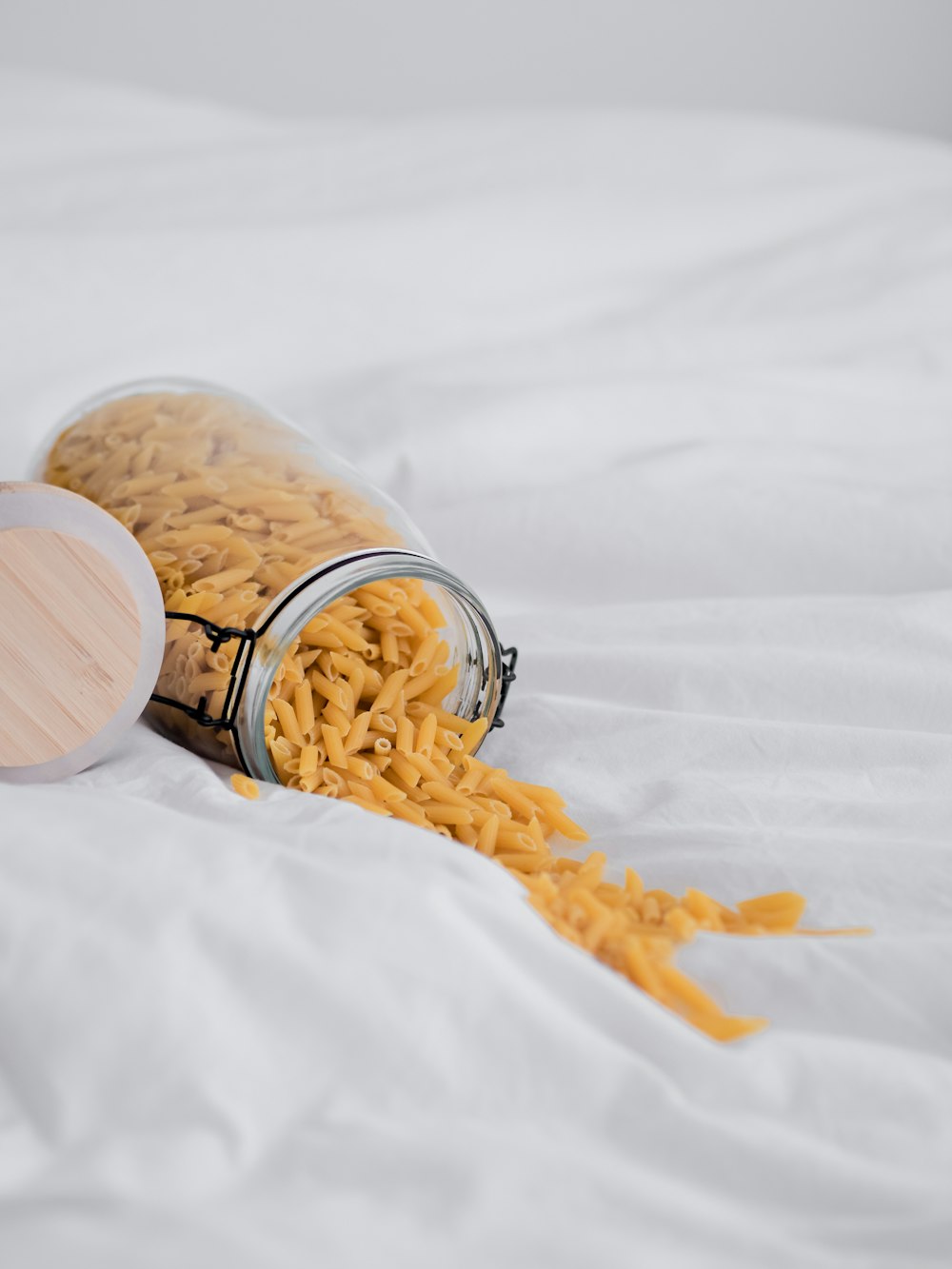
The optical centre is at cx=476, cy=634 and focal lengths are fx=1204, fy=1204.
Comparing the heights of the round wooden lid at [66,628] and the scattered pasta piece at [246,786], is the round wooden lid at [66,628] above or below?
above

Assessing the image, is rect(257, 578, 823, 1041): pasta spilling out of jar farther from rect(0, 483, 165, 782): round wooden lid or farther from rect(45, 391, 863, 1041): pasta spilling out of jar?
rect(0, 483, 165, 782): round wooden lid

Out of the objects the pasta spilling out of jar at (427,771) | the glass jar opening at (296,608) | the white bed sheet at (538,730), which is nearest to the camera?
the white bed sheet at (538,730)

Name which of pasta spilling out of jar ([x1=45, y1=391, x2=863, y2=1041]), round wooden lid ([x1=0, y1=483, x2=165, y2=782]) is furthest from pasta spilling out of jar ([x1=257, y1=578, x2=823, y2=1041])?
round wooden lid ([x1=0, y1=483, x2=165, y2=782])

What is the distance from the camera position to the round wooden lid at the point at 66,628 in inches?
29.8

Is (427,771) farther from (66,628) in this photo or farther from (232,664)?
(66,628)

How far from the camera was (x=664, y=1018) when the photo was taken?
583mm

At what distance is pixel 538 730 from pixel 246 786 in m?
0.28

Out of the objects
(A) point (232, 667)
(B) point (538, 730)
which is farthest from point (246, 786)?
(B) point (538, 730)

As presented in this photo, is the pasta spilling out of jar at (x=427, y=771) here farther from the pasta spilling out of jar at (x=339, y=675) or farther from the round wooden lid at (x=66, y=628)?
the round wooden lid at (x=66, y=628)

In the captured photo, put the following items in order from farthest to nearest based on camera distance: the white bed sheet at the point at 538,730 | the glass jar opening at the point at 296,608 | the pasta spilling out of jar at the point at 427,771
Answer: the glass jar opening at the point at 296,608 < the pasta spilling out of jar at the point at 427,771 < the white bed sheet at the point at 538,730

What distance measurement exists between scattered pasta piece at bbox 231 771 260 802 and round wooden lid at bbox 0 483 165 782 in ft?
0.29

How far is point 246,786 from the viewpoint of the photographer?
786 millimetres

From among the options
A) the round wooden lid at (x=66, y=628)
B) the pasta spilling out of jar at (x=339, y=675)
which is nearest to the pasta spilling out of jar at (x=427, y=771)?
the pasta spilling out of jar at (x=339, y=675)

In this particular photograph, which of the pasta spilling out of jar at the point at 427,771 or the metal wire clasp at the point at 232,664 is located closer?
the pasta spilling out of jar at the point at 427,771
